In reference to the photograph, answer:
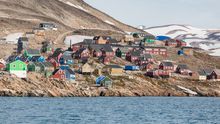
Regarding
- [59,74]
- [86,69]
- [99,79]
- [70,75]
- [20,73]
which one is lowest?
[99,79]

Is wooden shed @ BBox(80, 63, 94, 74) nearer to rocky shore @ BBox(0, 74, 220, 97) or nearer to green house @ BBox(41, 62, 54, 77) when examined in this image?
rocky shore @ BBox(0, 74, 220, 97)

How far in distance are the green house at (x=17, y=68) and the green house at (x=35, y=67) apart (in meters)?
6.78

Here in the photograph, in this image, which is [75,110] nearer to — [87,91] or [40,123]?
[40,123]

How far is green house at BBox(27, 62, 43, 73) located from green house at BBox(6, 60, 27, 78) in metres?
6.78

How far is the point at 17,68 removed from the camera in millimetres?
181750

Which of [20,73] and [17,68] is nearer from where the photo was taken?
[20,73]

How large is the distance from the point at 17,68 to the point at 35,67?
38.5 feet

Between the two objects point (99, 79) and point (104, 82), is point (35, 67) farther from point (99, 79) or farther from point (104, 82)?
point (104, 82)

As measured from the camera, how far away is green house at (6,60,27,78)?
17848 centimetres

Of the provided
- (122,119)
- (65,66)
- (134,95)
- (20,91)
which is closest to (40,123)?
(122,119)

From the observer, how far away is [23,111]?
100500mm

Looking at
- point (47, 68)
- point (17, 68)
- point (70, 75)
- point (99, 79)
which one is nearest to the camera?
point (17, 68)

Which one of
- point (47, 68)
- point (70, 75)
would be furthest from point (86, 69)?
point (47, 68)

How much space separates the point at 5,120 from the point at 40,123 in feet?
17.9
